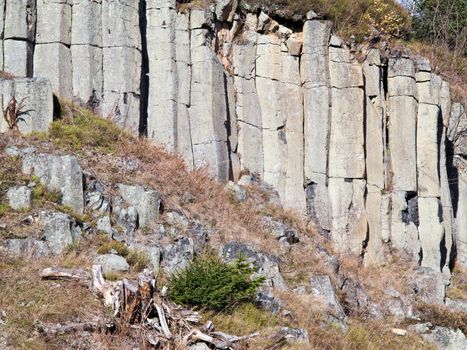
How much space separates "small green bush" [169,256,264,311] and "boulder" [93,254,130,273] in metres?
0.80

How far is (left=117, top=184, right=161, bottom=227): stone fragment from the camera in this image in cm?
1595

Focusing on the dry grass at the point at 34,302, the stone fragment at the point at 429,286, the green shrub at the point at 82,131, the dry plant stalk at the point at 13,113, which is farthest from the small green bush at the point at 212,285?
the stone fragment at the point at 429,286

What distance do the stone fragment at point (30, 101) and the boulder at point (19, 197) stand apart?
2186 mm

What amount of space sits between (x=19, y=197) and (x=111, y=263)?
216 cm

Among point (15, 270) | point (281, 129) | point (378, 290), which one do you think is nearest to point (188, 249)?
point (15, 270)

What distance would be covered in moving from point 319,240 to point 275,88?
410cm

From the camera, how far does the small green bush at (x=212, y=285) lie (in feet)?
43.3

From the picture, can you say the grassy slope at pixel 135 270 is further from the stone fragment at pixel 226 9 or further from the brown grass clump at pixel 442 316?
the stone fragment at pixel 226 9

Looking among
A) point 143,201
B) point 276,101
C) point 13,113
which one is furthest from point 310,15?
point 13,113

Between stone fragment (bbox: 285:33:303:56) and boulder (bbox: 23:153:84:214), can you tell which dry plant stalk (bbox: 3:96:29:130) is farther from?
stone fragment (bbox: 285:33:303:56)

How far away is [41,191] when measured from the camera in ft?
49.4

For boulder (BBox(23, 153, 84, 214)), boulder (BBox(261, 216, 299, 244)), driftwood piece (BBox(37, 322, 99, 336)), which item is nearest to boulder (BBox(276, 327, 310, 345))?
driftwood piece (BBox(37, 322, 99, 336))

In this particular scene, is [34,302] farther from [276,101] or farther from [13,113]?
[276,101]

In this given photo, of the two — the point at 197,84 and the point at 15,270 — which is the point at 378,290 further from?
the point at 15,270
